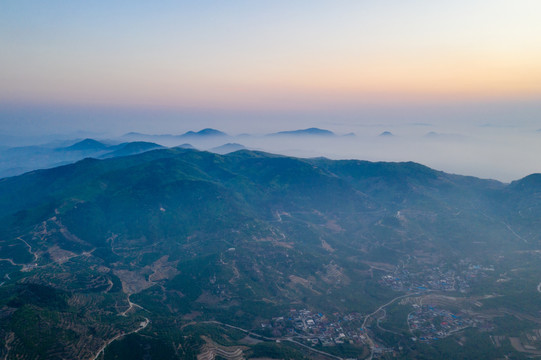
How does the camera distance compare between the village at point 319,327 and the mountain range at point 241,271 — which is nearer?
the mountain range at point 241,271

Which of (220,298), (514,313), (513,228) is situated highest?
(513,228)

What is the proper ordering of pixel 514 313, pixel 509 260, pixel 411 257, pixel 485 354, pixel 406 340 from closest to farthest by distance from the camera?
pixel 485 354 < pixel 406 340 < pixel 514 313 < pixel 509 260 < pixel 411 257

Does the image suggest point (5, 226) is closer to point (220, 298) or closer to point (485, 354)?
point (220, 298)

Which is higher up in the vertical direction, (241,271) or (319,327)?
(241,271)

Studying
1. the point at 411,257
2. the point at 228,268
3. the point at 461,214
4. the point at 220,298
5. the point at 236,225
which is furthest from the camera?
the point at 461,214

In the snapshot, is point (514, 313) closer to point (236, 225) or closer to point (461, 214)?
point (461, 214)

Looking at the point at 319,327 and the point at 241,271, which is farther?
the point at 241,271

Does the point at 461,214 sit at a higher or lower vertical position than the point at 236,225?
higher

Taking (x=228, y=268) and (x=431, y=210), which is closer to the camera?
(x=228, y=268)

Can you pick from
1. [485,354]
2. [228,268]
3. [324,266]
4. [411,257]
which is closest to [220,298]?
[228,268]

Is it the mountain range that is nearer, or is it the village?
the mountain range
